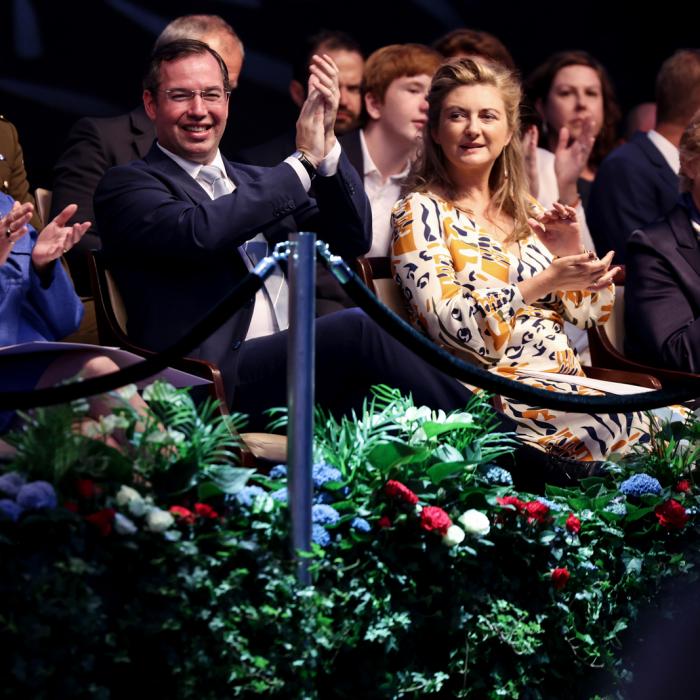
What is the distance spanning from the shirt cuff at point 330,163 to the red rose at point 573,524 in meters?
1.46

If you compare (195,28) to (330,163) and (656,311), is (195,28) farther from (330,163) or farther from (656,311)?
(656,311)

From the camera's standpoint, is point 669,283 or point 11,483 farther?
point 669,283

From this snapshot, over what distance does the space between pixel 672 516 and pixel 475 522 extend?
0.67 metres

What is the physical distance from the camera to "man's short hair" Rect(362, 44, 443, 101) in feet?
17.9

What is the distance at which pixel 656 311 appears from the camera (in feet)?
15.4

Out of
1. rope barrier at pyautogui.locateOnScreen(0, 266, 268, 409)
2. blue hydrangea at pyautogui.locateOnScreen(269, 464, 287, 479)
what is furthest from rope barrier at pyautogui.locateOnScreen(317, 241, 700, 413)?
blue hydrangea at pyautogui.locateOnScreen(269, 464, 287, 479)

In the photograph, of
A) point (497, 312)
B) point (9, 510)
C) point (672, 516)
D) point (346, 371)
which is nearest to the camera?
point (9, 510)

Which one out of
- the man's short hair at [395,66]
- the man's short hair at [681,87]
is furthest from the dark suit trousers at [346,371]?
the man's short hair at [681,87]

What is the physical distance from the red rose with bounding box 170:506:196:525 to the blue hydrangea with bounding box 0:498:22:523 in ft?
1.03

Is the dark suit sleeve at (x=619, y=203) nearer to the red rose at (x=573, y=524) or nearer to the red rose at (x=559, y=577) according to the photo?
the red rose at (x=573, y=524)

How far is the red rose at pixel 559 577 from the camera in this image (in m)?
3.19

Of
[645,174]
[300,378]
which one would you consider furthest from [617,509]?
[645,174]

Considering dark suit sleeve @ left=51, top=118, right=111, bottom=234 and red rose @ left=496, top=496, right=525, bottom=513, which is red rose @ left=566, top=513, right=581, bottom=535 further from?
dark suit sleeve @ left=51, top=118, right=111, bottom=234

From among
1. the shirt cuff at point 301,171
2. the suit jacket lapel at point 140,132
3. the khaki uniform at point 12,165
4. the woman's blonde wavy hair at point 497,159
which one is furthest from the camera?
the suit jacket lapel at point 140,132
